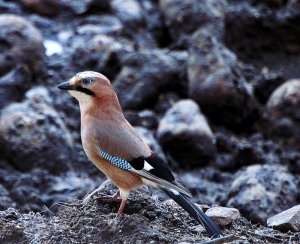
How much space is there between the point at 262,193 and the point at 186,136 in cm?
221

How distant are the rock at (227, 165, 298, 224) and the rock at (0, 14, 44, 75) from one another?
3.70 metres

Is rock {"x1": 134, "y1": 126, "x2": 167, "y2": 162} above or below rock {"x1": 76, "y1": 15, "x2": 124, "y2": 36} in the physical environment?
below

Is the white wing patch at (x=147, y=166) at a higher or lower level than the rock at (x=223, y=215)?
higher

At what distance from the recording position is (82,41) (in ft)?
43.5

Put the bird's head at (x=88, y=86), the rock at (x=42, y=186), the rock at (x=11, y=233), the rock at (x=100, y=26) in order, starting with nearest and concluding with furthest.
→ 1. the rock at (x=11, y=233)
2. the bird's head at (x=88, y=86)
3. the rock at (x=42, y=186)
4. the rock at (x=100, y=26)

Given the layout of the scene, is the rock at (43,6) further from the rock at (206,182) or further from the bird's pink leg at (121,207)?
the bird's pink leg at (121,207)

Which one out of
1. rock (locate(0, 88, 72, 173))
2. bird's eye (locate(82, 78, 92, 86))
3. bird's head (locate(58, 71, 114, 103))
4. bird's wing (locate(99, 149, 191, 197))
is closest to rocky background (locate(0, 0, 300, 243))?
rock (locate(0, 88, 72, 173))

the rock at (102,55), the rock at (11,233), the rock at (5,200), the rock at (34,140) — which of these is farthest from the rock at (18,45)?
the rock at (11,233)

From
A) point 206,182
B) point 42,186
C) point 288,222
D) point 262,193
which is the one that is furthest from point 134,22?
point 288,222

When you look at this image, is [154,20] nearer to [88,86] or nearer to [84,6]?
[84,6]

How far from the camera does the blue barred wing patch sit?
7.23 m

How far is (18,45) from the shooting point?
12047 mm

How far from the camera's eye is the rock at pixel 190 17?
13.7 meters

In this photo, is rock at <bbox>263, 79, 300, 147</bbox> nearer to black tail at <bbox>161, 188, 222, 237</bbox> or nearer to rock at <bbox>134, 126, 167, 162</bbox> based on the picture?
rock at <bbox>134, 126, 167, 162</bbox>
